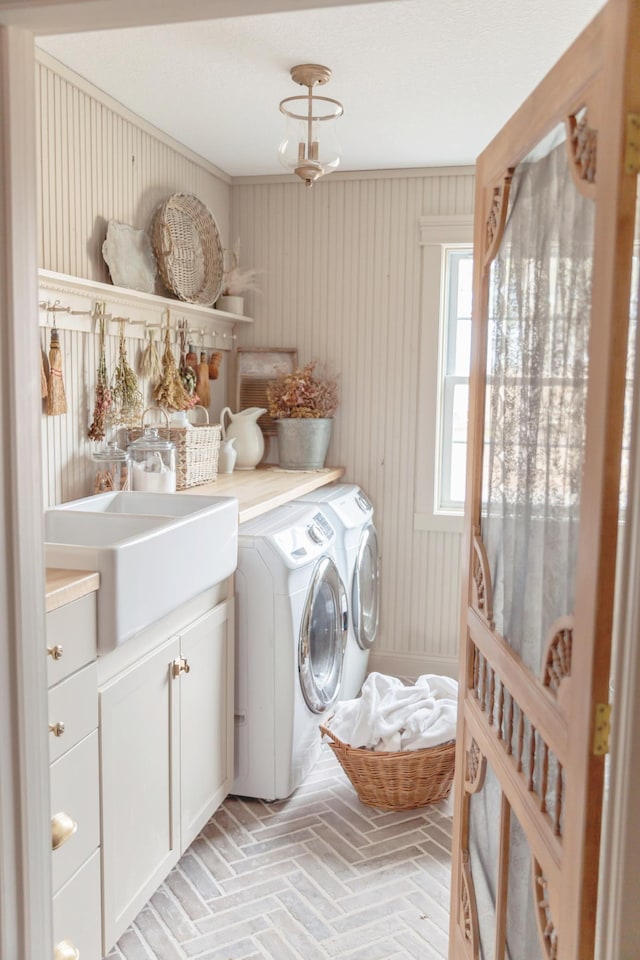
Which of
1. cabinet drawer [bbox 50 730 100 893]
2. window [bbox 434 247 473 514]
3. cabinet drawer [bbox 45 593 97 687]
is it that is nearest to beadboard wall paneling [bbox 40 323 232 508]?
cabinet drawer [bbox 45 593 97 687]

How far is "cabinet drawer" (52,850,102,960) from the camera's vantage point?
177cm

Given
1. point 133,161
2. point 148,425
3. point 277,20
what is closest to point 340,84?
point 277,20

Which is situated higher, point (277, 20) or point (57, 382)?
point (277, 20)

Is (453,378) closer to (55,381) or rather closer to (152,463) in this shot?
(152,463)

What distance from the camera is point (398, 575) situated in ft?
13.8

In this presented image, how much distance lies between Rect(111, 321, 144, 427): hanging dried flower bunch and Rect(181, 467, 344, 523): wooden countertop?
354 mm

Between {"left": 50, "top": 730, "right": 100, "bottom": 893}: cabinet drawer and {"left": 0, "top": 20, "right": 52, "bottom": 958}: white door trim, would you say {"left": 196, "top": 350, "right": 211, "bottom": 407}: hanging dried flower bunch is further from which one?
{"left": 0, "top": 20, "right": 52, "bottom": 958}: white door trim

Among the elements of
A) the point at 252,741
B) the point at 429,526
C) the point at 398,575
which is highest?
the point at 429,526

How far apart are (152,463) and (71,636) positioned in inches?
49.3

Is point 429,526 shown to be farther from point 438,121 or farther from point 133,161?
point 133,161

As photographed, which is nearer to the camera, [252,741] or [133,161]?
[252,741]

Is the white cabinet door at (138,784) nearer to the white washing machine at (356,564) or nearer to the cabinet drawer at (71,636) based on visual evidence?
the cabinet drawer at (71,636)

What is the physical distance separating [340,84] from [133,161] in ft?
2.92

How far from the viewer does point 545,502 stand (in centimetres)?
134
